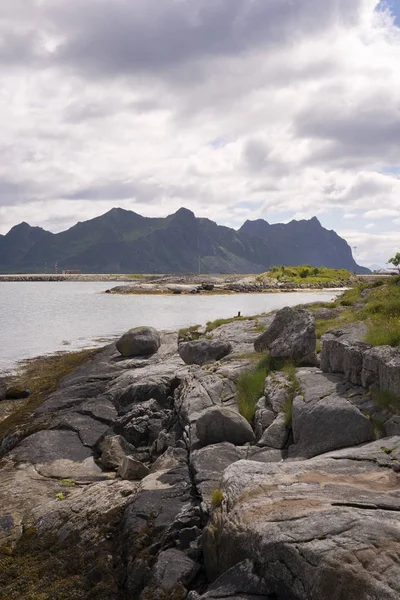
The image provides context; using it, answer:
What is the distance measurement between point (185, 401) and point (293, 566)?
1078 centimetres

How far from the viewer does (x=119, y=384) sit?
81.2 feet

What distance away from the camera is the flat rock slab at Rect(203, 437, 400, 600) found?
6.25m

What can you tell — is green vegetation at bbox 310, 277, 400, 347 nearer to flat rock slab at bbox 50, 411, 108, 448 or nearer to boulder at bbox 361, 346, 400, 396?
boulder at bbox 361, 346, 400, 396

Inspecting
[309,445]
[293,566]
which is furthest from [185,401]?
[293,566]

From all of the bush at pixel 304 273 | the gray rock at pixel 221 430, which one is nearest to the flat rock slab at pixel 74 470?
the gray rock at pixel 221 430

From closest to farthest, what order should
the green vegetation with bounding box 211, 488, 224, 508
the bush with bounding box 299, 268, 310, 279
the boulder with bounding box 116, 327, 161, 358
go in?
the green vegetation with bounding box 211, 488, 224, 508
the boulder with bounding box 116, 327, 161, 358
the bush with bounding box 299, 268, 310, 279

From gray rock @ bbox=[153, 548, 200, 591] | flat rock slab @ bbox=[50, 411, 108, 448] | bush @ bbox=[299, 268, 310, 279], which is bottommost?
flat rock slab @ bbox=[50, 411, 108, 448]

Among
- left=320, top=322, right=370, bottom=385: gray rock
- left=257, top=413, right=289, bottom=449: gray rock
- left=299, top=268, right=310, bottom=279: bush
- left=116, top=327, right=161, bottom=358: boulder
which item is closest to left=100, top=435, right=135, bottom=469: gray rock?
left=257, top=413, right=289, bottom=449: gray rock

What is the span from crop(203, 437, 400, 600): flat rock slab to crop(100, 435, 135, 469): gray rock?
7.18 metres

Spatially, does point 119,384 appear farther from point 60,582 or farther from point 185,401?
point 60,582

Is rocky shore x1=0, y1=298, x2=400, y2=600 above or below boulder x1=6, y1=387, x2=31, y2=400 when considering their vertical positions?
above

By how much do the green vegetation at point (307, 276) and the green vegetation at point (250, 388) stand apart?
14073cm

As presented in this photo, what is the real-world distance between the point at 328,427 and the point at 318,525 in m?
4.72

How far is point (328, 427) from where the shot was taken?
11625 millimetres
